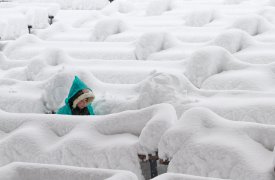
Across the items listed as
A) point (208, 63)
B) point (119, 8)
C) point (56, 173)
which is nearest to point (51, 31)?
point (119, 8)

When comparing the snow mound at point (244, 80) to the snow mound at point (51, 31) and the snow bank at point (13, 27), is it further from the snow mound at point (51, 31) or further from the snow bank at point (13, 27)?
the snow bank at point (13, 27)

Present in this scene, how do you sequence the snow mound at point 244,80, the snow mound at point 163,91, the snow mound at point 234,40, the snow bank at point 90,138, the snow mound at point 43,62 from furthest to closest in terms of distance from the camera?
the snow mound at point 234,40 < the snow mound at point 43,62 < the snow mound at point 244,80 < the snow mound at point 163,91 < the snow bank at point 90,138

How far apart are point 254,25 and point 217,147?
5.42m

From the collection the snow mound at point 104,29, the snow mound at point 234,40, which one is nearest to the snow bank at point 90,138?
the snow mound at point 234,40

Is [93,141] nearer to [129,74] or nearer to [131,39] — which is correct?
[129,74]

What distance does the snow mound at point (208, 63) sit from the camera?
5.74 meters

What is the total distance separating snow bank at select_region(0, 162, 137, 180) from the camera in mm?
2350

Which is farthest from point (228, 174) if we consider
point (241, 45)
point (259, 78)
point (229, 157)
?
point (241, 45)

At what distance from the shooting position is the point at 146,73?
6.18 m

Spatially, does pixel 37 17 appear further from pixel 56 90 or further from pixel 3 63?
pixel 56 90

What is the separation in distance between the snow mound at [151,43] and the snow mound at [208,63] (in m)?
1.77

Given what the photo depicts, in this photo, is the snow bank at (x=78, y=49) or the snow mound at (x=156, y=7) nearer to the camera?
the snow bank at (x=78, y=49)

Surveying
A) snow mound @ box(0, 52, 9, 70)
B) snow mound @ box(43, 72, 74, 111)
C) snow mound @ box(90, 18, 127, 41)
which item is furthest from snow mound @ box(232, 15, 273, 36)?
snow mound @ box(0, 52, 9, 70)

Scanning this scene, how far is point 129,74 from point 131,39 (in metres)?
2.89
